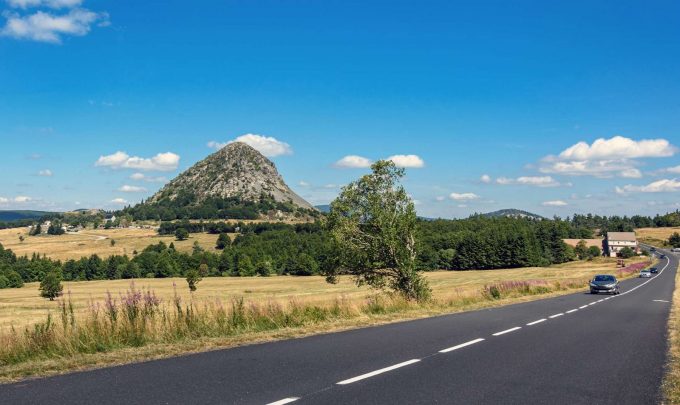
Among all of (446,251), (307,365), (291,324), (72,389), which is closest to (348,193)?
(291,324)

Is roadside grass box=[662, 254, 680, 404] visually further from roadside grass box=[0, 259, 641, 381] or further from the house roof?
the house roof

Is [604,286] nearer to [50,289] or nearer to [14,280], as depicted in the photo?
[50,289]

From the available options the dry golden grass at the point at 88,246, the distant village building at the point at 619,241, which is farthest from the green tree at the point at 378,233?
the distant village building at the point at 619,241

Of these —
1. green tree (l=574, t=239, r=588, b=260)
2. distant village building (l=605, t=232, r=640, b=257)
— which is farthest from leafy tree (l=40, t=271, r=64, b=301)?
distant village building (l=605, t=232, r=640, b=257)

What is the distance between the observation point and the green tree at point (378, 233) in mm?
28047

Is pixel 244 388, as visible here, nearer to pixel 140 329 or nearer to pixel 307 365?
pixel 307 365

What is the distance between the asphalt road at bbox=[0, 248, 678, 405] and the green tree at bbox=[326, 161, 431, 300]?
588 inches

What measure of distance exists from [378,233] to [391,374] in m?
21.6

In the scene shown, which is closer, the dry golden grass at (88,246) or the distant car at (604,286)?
the distant car at (604,286)

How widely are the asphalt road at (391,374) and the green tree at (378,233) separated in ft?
49.0

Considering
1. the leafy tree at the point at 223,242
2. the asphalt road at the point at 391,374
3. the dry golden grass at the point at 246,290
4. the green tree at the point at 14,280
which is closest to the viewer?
the asphalt road at the point at 391,374

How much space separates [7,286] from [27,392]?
12913 centimetres

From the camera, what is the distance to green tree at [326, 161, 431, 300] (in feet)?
92.0

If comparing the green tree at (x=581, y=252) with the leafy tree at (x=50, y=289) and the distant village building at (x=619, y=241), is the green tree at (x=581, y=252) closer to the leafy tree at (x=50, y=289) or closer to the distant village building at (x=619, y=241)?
the distant village building at (x=619, y=241)
